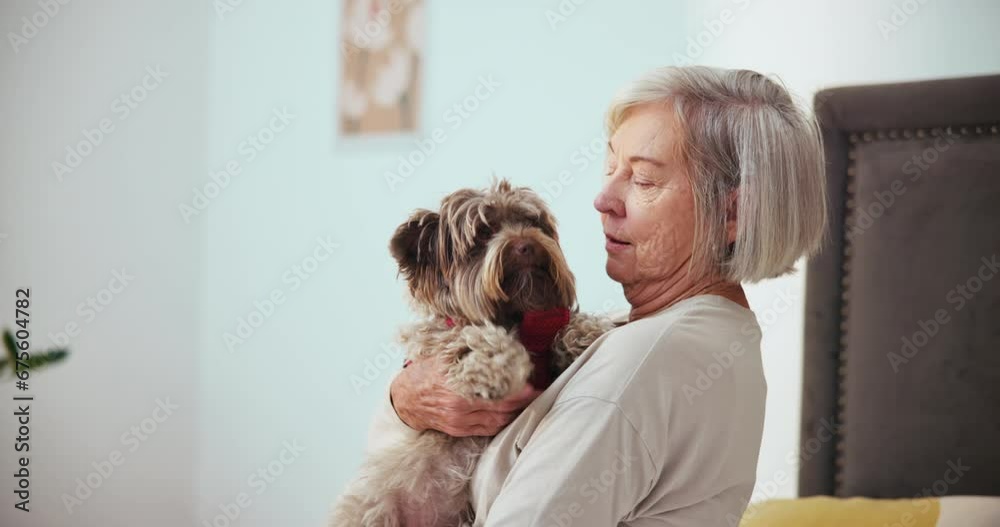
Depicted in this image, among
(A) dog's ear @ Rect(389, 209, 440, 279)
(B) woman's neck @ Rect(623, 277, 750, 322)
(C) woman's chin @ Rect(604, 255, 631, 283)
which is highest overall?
(A) dog's ear @ Rect(389, 209, 440, 279)

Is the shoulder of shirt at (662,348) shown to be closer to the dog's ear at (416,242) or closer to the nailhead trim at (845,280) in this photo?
the dog's ear at (416,242)

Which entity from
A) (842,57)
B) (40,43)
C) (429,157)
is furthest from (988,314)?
(40,43)

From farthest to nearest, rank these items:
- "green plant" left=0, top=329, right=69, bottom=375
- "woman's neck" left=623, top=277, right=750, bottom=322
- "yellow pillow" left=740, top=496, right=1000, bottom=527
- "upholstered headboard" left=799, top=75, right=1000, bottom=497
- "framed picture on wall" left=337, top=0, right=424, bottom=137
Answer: "framed picture on wall" left=337, top=0, right=424, bottom=137
"green plant" left=0, top=329, right=69, bottom=375
"upholstered headboard" left=799, top=75, right=1000, bottom=497
"yellow pillow" left=740, top=496, right=1000, bottom=527
"woman's neck" left=623, top=277, right=750, bottom=322

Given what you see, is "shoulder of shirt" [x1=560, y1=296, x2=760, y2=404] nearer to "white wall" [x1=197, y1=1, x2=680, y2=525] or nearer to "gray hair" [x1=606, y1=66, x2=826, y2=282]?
"gray hair" [x1=606, y1=66, x2=826, y2=282]

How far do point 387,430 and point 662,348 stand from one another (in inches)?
24.4

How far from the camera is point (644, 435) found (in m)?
1.24

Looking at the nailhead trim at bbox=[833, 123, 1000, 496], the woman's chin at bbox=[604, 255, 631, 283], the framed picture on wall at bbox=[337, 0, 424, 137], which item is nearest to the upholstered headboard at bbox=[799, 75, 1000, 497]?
the nailhead trim at bbox=[833, 123, 1000, 496]

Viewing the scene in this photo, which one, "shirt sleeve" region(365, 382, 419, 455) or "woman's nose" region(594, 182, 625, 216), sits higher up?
"woman's nose" region(594, 182, 625, 216)

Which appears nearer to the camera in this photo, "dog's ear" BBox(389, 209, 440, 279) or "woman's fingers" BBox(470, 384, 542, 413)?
"woman's fingers" BBox(470, 384, 542, 413)

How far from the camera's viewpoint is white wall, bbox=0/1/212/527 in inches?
124

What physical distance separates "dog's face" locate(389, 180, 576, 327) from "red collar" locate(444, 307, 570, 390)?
2.1 inches

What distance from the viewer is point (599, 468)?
121 centimetres

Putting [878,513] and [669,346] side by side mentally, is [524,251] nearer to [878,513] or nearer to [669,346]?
[669,346]

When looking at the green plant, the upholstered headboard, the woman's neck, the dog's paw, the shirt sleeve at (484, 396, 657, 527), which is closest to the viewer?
the shirt sleeve at (484, 396, 657, 527)
